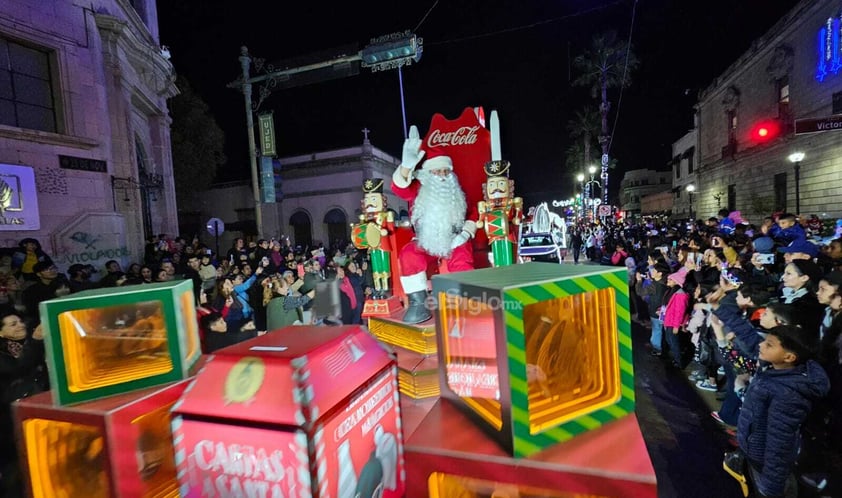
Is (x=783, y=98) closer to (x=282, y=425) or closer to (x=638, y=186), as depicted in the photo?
(x=282, y=425)

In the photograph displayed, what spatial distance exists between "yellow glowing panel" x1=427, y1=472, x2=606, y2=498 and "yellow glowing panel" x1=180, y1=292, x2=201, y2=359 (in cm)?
128

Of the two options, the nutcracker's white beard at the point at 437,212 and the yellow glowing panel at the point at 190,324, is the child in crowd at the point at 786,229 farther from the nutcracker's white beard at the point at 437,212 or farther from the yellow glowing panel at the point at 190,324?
the yellow glowing panel at the point at 190,324

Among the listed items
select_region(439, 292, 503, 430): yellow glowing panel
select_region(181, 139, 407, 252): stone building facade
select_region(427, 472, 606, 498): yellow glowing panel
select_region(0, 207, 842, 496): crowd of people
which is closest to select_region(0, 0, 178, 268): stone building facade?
select_region(0, 207, 842, 496): crowd of people

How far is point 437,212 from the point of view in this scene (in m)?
4.20

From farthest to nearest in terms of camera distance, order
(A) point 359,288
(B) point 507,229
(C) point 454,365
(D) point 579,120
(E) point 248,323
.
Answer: (D) point 579,120 → (A) point 359,288 → (E) point 248,323 → (B) point 507,229 → (C) point 454,365

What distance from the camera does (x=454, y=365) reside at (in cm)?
178

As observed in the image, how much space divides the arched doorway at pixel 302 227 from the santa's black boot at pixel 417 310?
21.3 meters

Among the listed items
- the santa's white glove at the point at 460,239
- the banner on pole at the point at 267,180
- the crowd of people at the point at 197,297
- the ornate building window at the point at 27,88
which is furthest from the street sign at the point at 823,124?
the ornate building window at the point at 27,88

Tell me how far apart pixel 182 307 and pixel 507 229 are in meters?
3.07

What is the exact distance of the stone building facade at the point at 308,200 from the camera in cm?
2308

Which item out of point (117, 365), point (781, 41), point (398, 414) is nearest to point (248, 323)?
point (117, 365)

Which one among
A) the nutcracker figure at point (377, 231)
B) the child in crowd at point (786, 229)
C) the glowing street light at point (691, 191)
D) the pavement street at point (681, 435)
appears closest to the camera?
the pavement street at point (681, 435)

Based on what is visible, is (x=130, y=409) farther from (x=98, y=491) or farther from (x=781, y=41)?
(x=781, y=41)

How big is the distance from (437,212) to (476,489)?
308cm
